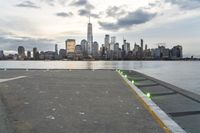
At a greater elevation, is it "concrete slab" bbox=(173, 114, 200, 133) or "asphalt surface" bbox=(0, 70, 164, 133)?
"asphalt surface" bbox=(0, 70, 164, 133)

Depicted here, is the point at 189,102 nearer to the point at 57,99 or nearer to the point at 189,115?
the point at 189,115

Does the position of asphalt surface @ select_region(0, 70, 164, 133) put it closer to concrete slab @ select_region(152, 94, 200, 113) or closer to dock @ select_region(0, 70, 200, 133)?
dock @ select_region(0, 70, 200, 133)

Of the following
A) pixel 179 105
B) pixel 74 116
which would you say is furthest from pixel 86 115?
pixel 179 105

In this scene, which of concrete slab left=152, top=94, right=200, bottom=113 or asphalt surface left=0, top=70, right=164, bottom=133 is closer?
asphalt surface left=0, top=70, right=164, bottom=133

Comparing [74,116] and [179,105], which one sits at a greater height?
[74,116]

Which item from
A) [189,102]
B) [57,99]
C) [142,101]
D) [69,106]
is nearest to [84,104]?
[69,106]

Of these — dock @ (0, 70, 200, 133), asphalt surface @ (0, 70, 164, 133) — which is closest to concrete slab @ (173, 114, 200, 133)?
dock @ (0, 70, 200, 133)

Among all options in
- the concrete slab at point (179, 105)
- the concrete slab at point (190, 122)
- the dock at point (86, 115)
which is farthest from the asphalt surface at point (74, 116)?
the concrete slab at point (179, 105)

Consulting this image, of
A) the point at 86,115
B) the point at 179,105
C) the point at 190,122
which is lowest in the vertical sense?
the point at 179,105

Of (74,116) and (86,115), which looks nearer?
(74,116)

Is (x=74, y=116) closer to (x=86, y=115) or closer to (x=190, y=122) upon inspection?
(x=86, y=115)

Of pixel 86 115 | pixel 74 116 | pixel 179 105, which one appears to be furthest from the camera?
pixel 179 105

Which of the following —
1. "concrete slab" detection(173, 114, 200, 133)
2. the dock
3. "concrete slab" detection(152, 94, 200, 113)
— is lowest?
"concrete slab" detection(152, 94, 200, 113)

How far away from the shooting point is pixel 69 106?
1134cm
